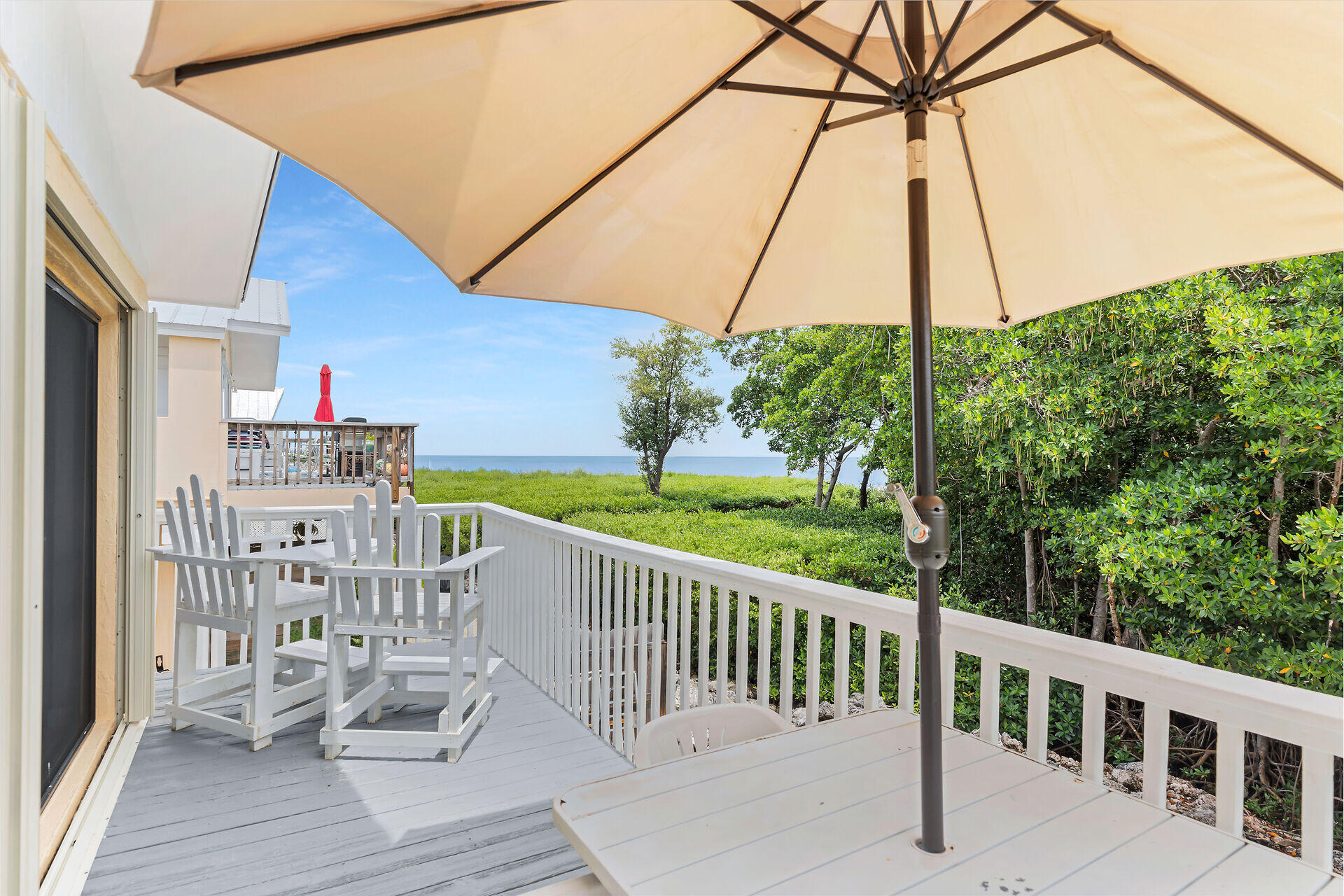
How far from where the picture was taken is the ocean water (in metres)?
12.7

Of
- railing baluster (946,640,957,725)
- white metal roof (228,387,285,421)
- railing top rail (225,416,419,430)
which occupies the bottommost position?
railing baluster (946,640,957,725)

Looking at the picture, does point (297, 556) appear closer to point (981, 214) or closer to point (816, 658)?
point (816, 658)

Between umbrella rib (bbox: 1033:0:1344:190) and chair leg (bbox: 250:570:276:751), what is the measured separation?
11.0 feet

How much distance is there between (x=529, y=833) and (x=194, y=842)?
1.12 metres

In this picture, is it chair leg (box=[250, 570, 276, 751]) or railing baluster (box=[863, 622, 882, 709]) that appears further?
chair leg (box=[250, 570, 276, 751])

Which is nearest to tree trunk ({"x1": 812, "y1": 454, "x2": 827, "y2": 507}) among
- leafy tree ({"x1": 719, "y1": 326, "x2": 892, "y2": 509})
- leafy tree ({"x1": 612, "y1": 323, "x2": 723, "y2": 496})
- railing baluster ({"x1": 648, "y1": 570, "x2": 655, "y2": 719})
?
leafy tree ({"x1": 719, "y1": 326, "x2": 892, "y2": 509})

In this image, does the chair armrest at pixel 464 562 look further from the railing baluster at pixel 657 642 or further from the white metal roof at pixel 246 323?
the white metal roof at pixel 246 323

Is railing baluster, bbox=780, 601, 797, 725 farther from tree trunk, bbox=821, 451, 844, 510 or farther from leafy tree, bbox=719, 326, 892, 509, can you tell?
tree trunk, bbox=821, 451, 844, 510

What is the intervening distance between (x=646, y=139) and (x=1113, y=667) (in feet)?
5.11

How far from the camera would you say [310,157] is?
127cm

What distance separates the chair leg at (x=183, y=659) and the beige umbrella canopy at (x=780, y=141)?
2675mm

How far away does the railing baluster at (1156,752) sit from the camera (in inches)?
53.2

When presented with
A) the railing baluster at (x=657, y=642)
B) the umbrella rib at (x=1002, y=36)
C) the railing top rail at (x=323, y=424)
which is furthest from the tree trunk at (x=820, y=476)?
the umbrella rib at (x=1002, y=36)

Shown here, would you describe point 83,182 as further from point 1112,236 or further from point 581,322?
point 581,322
